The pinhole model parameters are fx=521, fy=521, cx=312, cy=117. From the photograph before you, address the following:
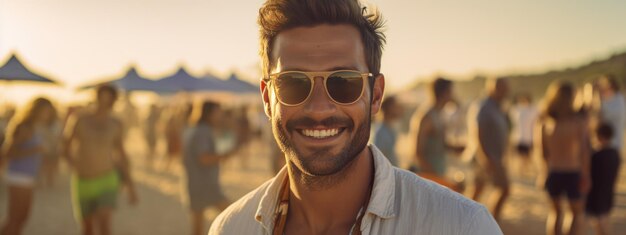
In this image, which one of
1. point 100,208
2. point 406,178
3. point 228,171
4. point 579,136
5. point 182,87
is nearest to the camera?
point 406,178

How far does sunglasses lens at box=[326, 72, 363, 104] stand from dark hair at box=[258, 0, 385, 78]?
11 centimetres

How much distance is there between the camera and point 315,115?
1580 millimetres

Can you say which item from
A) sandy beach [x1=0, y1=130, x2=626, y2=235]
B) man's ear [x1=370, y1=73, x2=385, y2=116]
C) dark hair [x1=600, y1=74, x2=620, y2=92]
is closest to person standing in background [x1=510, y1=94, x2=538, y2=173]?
sandy beach [x1=0, y1=130, x2=626, y2=235]

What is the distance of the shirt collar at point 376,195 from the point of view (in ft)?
4.81

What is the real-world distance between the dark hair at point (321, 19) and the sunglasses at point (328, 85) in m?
0.11

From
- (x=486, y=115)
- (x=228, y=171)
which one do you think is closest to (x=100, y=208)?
(x=486, y=115)

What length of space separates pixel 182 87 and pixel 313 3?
13348mm

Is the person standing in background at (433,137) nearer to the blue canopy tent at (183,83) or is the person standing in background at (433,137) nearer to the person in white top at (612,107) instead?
the person in white top at (612,107)

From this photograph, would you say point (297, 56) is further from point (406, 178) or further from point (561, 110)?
point (561, 110)

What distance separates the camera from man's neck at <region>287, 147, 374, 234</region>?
164 centimetres

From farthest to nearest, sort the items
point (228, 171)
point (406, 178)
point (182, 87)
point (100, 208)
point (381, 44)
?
point (182, 87)
point (228, 171)
point (100, 208)
point (381, 44)
point (406, 178)

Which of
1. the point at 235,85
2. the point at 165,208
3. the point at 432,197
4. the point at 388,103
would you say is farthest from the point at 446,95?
the point at 235,85

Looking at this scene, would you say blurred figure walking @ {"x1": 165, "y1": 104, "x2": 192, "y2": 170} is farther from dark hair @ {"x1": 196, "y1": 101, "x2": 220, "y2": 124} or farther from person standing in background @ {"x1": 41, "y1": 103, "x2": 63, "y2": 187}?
dark hair @ {"x1": 196, "y1": 101, "x2": 220, "y2": 124}

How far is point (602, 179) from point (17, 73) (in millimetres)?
9162
